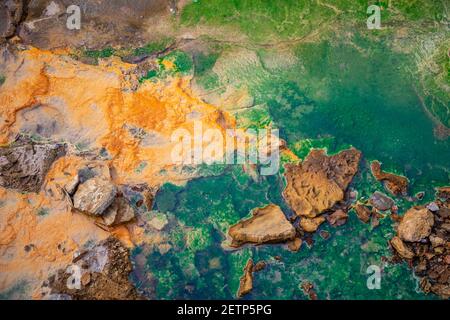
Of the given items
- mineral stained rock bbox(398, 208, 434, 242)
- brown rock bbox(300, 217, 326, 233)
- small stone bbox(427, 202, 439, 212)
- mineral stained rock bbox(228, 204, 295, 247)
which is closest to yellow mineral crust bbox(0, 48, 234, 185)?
mineral stained rock bbox(228, 204, 295, 247)

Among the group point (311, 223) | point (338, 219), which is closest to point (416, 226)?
point (338, 219)

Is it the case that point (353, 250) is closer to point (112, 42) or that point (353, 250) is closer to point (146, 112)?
point (146, 112)

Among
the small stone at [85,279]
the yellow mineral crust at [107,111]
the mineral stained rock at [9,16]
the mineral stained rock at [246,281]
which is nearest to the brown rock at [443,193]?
the mineral stained rock at [246,281]

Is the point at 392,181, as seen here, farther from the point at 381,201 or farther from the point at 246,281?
the point at 246,281

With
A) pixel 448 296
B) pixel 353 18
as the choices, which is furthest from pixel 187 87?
A: pixel 448 296

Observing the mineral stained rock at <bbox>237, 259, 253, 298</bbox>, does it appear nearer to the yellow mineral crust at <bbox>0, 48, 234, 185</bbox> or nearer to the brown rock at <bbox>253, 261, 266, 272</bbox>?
the brown rock at <bbox>253, 261, 266, 272</bbox>

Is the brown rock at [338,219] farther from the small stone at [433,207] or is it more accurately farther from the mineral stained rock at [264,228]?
the small stone at [433,207]
